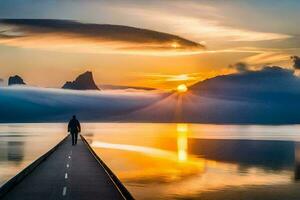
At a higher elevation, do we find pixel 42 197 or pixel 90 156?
pixel 90 156

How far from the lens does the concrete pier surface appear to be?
21734mm

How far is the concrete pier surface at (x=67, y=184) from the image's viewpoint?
21.7 meters

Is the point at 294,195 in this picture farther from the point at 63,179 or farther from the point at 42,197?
the point at 42,197

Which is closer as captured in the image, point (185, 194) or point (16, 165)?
point (185, 194)

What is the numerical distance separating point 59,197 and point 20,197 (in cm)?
157

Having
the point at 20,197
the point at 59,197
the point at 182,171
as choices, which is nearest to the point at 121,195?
the point at 59,197

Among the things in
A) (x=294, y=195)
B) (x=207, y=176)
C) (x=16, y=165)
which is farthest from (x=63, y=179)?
(x=16, y=165)

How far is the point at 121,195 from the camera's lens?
21938mm

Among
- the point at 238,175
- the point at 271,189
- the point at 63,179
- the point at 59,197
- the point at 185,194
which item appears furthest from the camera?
the point at 238,175

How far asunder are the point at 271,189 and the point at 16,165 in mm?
25706

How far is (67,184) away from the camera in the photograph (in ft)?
83.5

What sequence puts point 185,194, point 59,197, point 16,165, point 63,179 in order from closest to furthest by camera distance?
point 59,197 < point 63,179 < point 185,194 < point 16,165

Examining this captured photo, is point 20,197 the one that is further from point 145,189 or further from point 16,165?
point 16,165

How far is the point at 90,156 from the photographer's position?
4309cm
